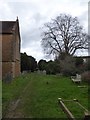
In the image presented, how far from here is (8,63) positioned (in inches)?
1902

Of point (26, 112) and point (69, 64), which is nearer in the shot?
point (26, 112)

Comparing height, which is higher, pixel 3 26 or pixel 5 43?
pixel 3 26

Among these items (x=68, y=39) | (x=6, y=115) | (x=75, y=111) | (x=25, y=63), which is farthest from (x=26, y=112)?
(x=25, y=63)

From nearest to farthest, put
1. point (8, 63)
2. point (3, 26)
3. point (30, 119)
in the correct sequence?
1. point (30, 119)
2. point (8, 63)
3. point (3, 26)

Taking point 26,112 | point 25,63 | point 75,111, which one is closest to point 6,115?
point 26,112

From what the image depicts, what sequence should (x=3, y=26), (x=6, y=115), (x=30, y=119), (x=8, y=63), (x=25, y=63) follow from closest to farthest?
(x=30, y=119) < (x=6, y=115) < (x=8, y=63) < (x=3, y=26) < (x=25, y=63)

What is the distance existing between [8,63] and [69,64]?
1209 cm

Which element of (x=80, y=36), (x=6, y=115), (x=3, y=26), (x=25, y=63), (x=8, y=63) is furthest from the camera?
(x=25, y=63)

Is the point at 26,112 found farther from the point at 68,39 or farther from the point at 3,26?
the point at 68,39

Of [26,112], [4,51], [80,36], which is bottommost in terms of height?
[26,112]

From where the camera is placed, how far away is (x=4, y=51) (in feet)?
161

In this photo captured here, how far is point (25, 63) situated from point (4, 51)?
43702 millimetres

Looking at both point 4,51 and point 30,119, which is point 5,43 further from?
point 30,119

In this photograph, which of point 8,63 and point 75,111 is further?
point 8,63
